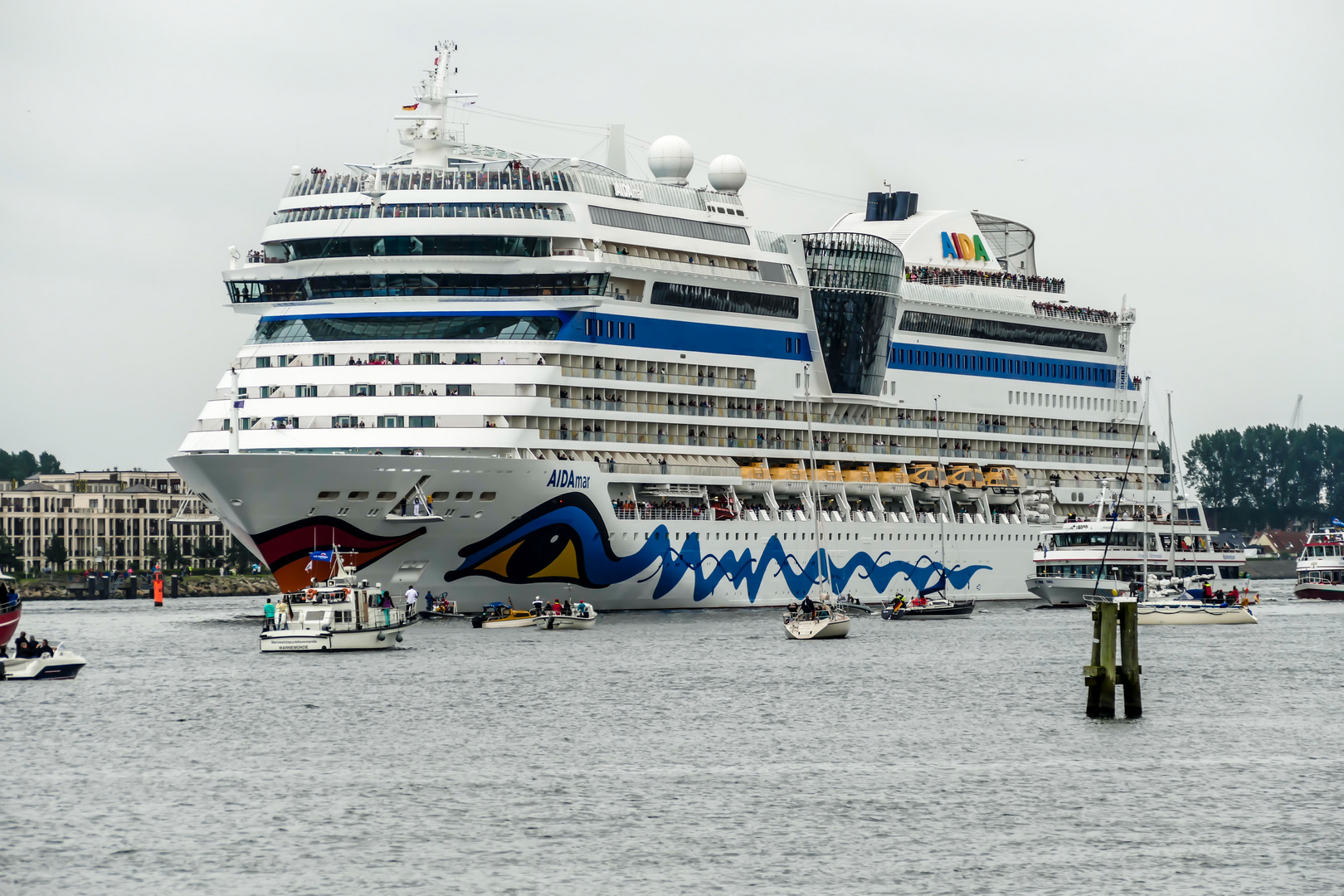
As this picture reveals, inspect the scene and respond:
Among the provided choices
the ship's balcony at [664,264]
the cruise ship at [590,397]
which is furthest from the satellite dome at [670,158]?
the ship's balcony at [664,264]

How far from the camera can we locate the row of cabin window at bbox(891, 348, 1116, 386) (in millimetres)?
98312

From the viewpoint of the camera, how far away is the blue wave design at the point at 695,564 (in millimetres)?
73625

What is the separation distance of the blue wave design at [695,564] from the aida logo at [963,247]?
1906cm

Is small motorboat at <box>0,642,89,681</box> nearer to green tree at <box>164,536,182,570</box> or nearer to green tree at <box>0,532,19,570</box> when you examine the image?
green tree at <box>0,532,19,570</box>

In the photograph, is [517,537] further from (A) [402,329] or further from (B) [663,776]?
(B) [663,776]

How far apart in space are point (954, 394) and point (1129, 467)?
49.9 feet

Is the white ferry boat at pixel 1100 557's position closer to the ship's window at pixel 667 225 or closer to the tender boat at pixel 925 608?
the tender boat at pixel 925 608

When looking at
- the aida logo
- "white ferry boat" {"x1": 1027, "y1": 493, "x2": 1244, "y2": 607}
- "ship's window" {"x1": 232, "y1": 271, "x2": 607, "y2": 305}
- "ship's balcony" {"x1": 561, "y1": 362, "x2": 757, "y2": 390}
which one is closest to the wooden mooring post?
"ship's balcony" {"x1": 561, "y1": 362, "x2": 757, "y2": 390}

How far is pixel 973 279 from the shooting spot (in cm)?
10450

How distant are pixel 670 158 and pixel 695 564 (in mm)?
18764

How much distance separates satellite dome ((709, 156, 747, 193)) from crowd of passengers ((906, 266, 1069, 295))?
1468cm

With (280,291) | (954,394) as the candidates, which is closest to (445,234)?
(280,291)

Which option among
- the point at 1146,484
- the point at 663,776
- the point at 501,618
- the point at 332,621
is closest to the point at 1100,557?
the point at 1146,484

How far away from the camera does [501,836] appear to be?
34.0 meters
